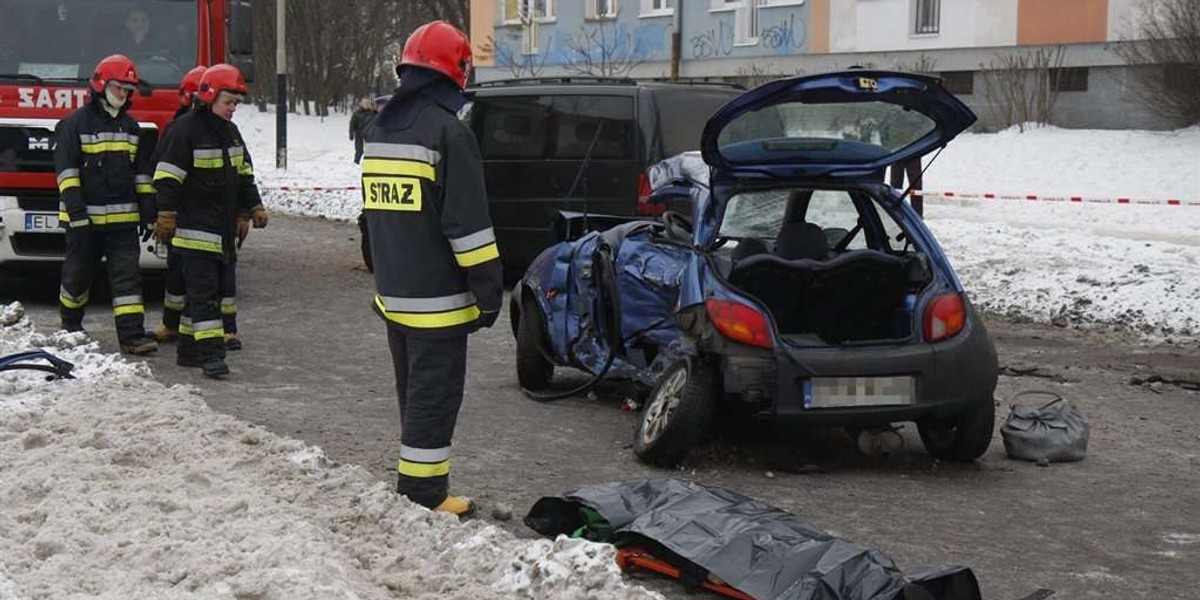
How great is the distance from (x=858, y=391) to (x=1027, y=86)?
69.9 ft

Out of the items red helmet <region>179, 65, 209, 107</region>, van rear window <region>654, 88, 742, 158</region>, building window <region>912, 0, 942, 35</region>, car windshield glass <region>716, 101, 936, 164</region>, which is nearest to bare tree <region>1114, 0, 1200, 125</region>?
building window <region>912, 0, 942, 35</region>

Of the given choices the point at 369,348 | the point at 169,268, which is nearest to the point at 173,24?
the point at 169,268

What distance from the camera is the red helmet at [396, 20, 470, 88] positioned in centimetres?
615

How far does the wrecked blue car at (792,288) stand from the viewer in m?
7.36

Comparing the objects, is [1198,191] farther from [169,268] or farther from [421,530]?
→ [421,530]

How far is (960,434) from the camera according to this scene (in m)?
7.59

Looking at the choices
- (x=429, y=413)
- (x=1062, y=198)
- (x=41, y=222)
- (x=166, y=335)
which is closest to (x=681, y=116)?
(x=166, y=335)

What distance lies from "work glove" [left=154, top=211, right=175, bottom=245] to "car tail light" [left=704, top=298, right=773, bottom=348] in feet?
13.1

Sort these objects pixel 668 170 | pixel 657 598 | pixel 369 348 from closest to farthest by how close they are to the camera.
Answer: pixel 657 598, pixel 668 170, pixel 369 348

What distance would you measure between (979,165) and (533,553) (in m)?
20.8

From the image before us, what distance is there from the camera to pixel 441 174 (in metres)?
6.10

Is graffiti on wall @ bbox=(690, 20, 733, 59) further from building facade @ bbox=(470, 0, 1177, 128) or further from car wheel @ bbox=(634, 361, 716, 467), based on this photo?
car wheel @ bbox=(634, 361, 716, 467)

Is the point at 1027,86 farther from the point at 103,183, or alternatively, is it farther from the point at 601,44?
the point at 103,183

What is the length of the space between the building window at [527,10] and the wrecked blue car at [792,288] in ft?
103
